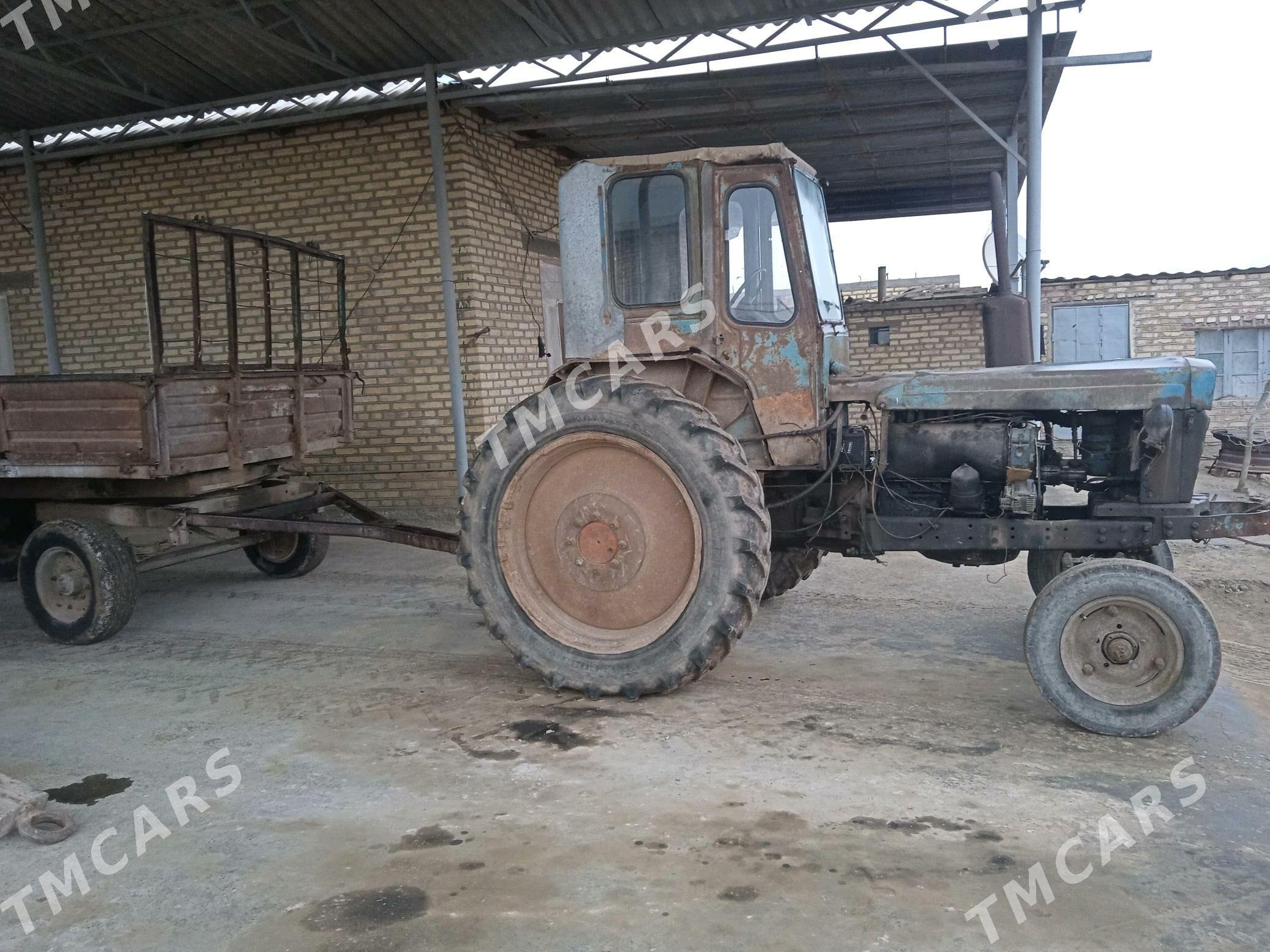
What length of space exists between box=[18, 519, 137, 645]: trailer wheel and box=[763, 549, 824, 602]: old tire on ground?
13.0ft

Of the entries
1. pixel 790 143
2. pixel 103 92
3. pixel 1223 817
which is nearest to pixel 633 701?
pixel 1223 817

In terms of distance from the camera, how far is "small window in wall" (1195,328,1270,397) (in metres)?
15.2

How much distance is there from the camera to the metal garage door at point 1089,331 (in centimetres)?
1554

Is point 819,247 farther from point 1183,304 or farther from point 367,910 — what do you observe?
point 1183,304

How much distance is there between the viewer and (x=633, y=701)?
4.51m

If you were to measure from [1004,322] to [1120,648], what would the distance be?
1873 mm

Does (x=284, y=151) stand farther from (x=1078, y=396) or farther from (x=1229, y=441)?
(x=1229, y=441)

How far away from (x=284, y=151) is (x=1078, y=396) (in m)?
8.37

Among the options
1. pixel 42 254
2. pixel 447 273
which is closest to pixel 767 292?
pixel 447 273

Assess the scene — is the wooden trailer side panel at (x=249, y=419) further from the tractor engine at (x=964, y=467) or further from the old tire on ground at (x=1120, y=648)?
the old tire on ground at (x=1120, y=648)

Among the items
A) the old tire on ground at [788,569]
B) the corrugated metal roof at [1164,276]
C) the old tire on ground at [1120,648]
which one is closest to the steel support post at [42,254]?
the old tire on ground at [788,569]

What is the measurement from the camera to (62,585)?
6.04 metres

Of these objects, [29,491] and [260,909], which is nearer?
[260,909]

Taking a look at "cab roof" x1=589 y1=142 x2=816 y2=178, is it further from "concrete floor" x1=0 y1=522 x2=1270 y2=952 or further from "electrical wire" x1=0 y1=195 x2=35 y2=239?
"electrical wire" x1=0 y1=195 x2=35 y2=239
